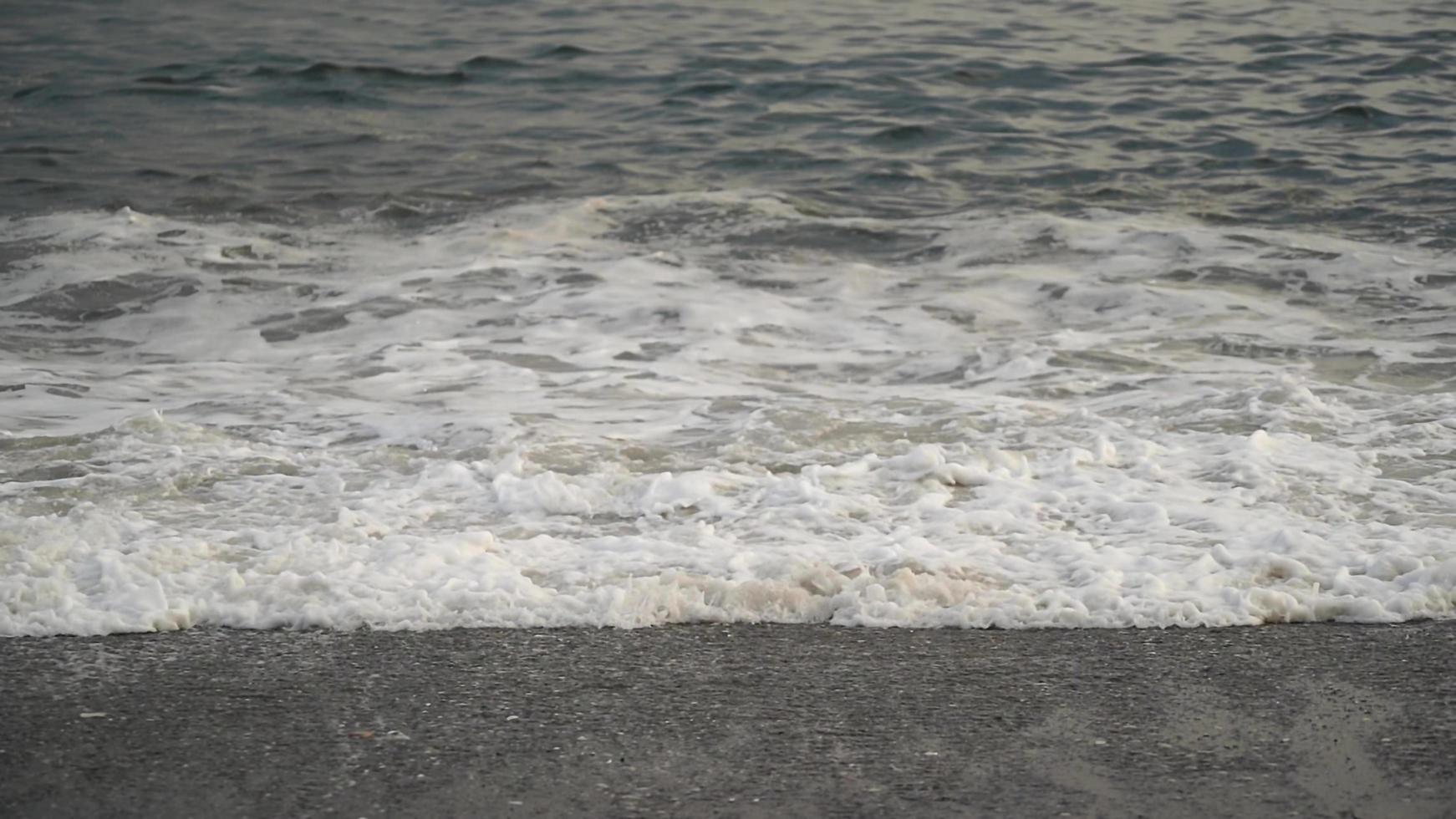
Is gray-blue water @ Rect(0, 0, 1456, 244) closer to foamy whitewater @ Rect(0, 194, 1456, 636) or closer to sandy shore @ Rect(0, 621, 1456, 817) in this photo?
foamy whitewater @ Rect(0, 194, 1456, 636)

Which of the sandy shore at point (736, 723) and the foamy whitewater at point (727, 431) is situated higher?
the sandy shore at point (736, 723)

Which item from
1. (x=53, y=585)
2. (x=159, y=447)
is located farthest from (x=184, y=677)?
(x=159, y=447)

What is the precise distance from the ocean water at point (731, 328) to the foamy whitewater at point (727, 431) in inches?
0.9

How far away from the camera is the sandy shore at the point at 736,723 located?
261 centimetres

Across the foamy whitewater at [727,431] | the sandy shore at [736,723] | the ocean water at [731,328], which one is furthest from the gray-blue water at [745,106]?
the sandy shore at [736,723]

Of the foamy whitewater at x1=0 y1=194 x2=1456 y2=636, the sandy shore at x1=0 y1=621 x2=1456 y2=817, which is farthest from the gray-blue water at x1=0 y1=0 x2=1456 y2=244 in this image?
the sandy shore at x1=0 y1=621 x2=1456 y2=817

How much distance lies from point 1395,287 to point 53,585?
6.68 meters

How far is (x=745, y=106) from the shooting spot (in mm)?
13000

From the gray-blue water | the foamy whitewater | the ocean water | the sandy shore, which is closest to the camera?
the sandy shore

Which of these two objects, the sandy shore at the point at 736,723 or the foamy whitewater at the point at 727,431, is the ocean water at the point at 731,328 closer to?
the foamy whitewater at the point at 727,431

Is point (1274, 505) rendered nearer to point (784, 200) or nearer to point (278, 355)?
point (278, 355)

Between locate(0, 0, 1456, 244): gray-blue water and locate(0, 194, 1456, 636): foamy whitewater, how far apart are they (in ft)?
5.18

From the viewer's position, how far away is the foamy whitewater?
12.0 feet

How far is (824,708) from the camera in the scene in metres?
3.02
